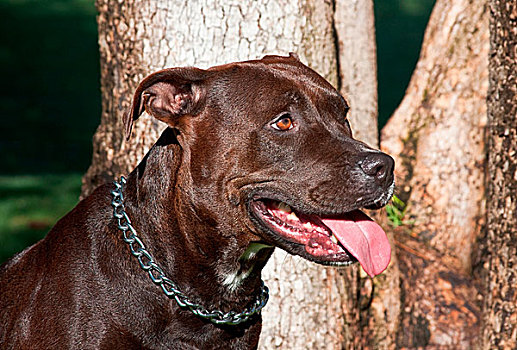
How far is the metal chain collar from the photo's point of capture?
3.40 meters

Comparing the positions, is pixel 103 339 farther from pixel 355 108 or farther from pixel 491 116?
pixel 491 116

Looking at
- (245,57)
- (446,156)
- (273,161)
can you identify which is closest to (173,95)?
(273,161)

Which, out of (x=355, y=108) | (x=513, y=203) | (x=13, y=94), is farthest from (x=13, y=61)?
(x=513, y=203)

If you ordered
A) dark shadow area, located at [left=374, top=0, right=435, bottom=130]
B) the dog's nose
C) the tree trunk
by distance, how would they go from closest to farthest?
the dog's nose < the tree trunk < dark shadow area, located at [left=374, top=0, right=435, bottom=130]

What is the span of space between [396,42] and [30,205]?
22.9 feet

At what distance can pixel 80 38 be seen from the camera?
1284 centimetres

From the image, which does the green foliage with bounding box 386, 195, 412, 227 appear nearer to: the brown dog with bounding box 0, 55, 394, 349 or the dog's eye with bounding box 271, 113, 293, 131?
the brown dog with bounding box 0, 55, 394, 349

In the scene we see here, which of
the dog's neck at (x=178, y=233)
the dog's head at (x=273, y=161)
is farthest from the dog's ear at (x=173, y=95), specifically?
the dog's neck at (x=178, y=233)

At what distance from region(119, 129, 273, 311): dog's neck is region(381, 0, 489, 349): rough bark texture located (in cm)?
262

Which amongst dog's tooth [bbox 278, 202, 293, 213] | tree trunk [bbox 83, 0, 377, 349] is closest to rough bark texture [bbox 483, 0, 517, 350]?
tree trunk [bbox 83, 0, 377, 349]

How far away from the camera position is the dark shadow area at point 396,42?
12.5 meters

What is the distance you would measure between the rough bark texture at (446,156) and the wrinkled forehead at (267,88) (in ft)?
8.86

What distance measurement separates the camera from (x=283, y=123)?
3340mm

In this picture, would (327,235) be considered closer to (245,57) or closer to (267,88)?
(267,88)
